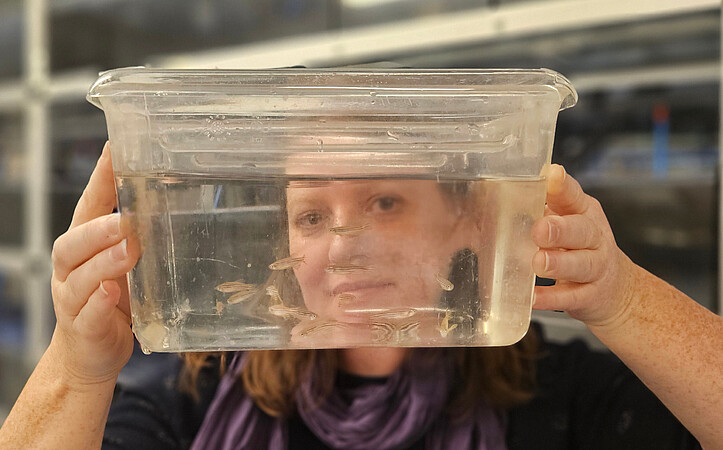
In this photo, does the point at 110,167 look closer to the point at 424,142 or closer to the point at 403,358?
the point at 424,142

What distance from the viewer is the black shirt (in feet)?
2.67

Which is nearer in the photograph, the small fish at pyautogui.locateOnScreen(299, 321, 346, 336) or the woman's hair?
the small fish at pyautogui.locateOnScreen(299, 321, 346, 336)

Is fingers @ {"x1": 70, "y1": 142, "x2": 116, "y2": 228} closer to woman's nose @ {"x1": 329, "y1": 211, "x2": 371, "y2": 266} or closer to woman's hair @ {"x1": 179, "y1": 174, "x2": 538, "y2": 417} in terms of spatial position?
woman's nose @ {"x1": 329, "y1": 211, "x2": 371, "y2": 266}

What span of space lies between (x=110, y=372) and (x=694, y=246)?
1.12 m

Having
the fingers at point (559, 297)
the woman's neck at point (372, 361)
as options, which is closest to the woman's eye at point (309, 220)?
the fingers at point (559, 297)

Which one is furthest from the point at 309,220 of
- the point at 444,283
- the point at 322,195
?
the point at 444,283

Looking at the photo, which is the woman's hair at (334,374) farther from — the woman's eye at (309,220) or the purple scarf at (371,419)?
the woman's eye at (309,220)

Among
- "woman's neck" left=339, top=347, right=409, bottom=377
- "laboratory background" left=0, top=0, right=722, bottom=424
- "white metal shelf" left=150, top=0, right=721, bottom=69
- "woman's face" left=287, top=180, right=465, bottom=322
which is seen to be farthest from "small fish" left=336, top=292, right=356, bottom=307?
"white metal shelf" left=150, top=0, right=721, bottom=69

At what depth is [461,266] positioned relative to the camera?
50 cm

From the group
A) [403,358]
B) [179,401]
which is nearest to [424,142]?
[403,358]

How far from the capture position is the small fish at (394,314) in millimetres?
493

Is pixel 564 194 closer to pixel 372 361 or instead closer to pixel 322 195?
pixel 322 195

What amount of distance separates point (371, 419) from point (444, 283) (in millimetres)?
445

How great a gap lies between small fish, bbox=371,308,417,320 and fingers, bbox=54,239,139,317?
8.0 inches
